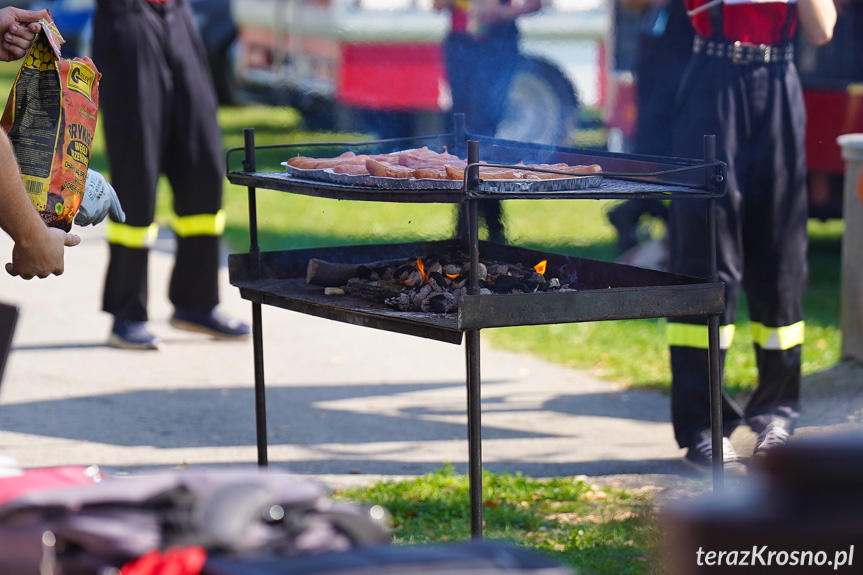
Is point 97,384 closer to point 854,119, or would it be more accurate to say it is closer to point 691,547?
point 691,547

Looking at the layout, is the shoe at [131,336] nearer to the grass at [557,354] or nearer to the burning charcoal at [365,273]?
the grass at [557,354]

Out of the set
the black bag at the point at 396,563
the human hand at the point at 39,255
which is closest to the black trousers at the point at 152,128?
the human hand at the point at 39,255

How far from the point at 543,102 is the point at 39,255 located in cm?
755

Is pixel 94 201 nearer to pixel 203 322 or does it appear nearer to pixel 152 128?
pixel 152 128

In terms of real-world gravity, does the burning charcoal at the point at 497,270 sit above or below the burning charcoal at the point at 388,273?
above

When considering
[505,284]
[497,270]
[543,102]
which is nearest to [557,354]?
[497,270]

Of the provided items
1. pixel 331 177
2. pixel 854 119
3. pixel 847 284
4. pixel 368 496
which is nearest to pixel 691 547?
pixel 331 177

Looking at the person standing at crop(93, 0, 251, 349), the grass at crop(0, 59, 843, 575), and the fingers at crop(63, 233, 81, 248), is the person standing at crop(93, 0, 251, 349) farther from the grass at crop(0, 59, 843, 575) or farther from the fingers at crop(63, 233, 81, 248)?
the fingers at crop(63, 233, 81, 248)

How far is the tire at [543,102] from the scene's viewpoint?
9.22 metres

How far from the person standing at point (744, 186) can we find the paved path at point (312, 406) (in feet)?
1.30

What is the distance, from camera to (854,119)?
724 centimetres

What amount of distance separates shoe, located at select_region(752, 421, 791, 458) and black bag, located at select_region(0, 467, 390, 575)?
254cm

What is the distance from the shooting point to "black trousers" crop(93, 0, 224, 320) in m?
5.75

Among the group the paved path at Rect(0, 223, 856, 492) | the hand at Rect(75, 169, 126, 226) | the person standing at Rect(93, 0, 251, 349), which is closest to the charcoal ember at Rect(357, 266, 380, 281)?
the hand at Rect(75, 169, 126, 226)
